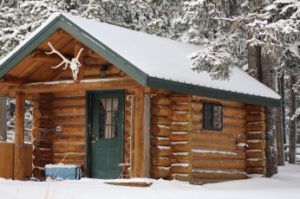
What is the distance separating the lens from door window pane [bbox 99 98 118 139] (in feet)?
55.0

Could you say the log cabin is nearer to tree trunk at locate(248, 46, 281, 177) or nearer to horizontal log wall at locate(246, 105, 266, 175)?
horizontal log wall at locate(246, 105, 266, 175)

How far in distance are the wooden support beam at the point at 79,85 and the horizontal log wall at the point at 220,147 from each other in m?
2.18

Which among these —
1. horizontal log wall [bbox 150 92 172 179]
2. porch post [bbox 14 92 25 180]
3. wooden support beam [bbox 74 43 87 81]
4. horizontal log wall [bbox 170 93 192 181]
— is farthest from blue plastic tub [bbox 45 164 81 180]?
horizontal log wall [bbox 170 93 192 181]

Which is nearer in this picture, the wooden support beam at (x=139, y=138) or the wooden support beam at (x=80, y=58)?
the wooden support beam at (x=139, y=138)

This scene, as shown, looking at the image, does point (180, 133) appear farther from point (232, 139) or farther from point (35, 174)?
point (35, 174)

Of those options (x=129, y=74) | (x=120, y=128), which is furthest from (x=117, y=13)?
(x=129, y=74)

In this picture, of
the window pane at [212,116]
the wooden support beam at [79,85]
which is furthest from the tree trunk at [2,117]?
the window pane at [212,116]

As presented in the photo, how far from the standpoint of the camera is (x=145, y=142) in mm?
15297

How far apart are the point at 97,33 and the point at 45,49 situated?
2005 mm

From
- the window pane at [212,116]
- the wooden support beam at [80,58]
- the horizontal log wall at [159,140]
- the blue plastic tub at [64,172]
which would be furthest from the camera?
the window pane at [212,116]

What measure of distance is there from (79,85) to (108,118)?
1.36 m

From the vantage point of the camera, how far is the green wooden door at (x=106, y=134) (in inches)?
651

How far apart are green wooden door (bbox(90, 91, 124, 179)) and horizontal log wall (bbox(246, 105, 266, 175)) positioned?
4.83 m

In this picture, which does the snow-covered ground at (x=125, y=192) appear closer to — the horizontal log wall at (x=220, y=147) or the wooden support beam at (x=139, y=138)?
the wooden support beam at (x=139, y=138)
